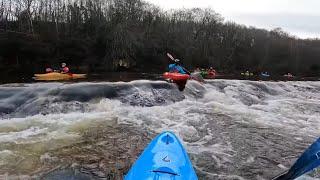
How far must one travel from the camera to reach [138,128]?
9578 mm

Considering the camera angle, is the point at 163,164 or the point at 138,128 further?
the point at 138,128

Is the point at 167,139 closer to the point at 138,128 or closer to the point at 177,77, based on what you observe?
the point at 138,128

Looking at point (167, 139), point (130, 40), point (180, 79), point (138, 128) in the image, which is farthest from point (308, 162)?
point (130, 40)

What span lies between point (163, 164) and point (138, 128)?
475 cm

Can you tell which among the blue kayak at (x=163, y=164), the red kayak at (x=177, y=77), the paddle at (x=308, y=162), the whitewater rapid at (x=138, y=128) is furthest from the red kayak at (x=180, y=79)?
the paddle at (x=308, y=162)

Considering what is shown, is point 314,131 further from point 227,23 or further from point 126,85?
point 227,23

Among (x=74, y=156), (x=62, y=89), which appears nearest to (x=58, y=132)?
(x=74, y=156)

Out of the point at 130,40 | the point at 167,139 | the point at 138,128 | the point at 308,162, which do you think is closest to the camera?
the point at 308,162

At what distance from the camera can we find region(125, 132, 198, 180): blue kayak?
4.59 metres

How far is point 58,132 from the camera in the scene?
8.80 m

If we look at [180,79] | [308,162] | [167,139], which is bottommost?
[308,162]

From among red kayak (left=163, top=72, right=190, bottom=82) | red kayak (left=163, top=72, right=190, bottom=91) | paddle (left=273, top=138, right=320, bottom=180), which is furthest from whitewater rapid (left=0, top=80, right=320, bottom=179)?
paddle (left=273, top=138, right=320, bottom=180)

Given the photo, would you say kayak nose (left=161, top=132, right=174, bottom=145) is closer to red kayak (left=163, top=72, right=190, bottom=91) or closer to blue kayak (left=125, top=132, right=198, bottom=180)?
blue kayak (left=125, top=132, right=198, bottom=180)

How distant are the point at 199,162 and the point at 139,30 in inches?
1529
